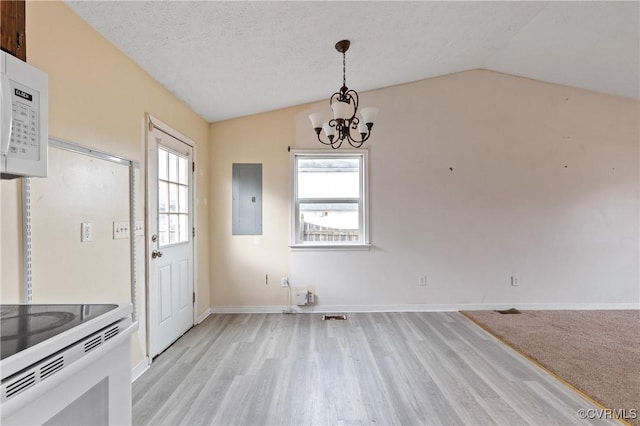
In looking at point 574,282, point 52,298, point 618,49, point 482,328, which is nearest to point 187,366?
point 52,298

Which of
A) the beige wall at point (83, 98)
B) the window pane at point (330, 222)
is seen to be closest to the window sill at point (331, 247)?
the window pane at point (330, 222)

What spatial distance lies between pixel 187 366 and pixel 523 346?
2.87 meters

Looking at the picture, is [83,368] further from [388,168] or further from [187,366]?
[388,168]

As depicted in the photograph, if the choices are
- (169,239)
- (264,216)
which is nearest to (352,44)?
(264,216)

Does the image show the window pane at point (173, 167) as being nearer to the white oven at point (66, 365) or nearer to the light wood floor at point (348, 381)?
the light wood floor at point (348, 381)

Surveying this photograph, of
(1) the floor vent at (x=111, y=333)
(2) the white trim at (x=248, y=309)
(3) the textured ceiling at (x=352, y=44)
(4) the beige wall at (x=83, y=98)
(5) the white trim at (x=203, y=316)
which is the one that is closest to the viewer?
(1) the floor vent at (x=111, y=333)

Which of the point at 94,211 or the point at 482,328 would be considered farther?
the point at 482,328

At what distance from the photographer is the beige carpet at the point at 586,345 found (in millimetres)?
1989

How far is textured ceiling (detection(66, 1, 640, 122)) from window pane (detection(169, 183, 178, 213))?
88 centimetres

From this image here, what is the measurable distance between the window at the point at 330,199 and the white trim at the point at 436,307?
812 millimetres

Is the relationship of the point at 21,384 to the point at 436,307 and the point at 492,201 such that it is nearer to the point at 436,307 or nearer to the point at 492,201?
the point at 436,307

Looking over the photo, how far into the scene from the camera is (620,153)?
3766 mm

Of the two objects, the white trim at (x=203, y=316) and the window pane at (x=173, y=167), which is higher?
the window pane at (x=173, y=167)

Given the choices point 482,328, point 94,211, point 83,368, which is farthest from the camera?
point 482,328
